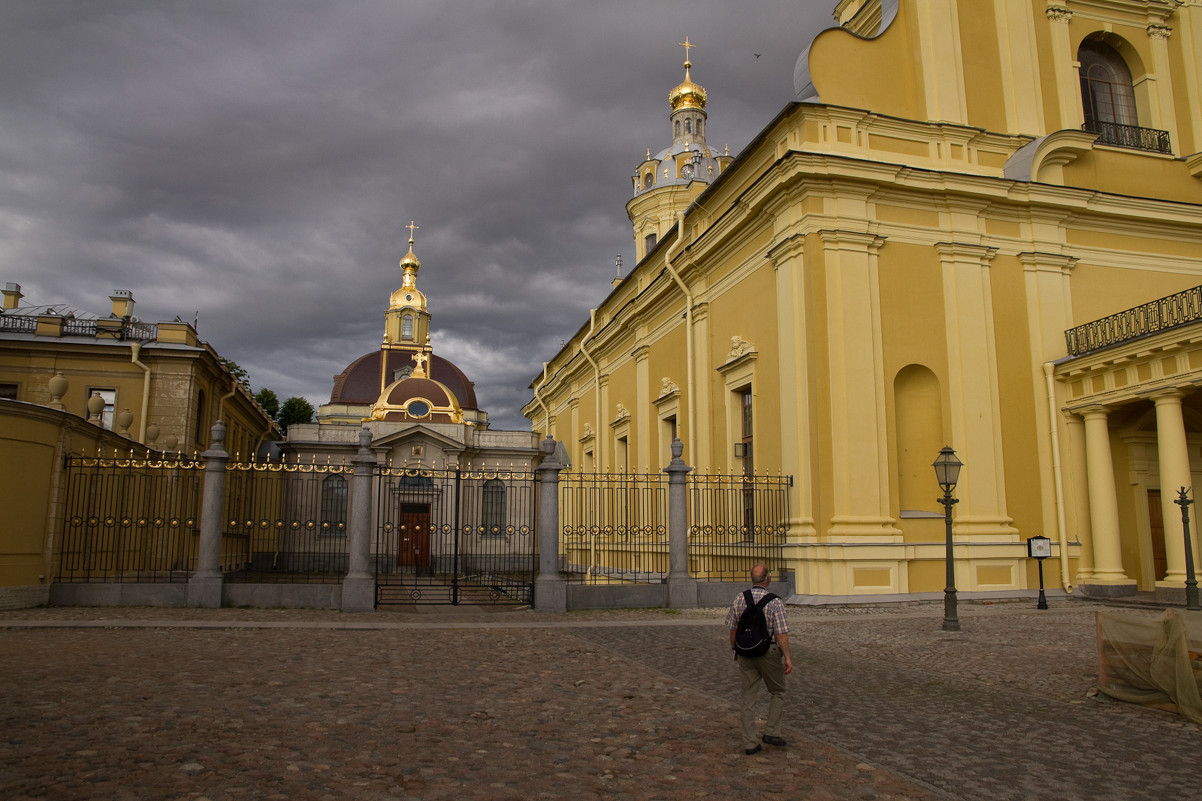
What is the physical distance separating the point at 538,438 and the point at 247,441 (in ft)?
47.8

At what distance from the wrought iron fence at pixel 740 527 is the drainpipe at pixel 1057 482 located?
18.3 feet

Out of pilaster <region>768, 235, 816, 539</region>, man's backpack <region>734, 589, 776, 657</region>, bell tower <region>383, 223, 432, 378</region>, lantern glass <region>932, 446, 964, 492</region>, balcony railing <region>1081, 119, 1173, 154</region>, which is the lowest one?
man's backpack <region>734, 589, 776, 657</region>

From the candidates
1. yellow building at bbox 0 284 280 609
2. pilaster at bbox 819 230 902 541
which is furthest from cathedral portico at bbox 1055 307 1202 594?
yellow building at bbox 0 284 280 609

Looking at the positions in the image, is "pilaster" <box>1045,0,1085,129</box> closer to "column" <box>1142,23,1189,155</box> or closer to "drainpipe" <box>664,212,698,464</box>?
"column" <box>1142,23,1189,155</box>

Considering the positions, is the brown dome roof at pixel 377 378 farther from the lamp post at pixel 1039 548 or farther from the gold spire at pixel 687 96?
the lamp post at pixel 1039 548

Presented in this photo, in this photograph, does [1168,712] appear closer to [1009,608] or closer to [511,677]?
[511,677]

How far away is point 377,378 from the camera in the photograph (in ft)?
203

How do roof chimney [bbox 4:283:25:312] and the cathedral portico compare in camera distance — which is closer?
the cathedral portico

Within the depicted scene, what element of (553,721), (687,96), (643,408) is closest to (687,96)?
(687,96)

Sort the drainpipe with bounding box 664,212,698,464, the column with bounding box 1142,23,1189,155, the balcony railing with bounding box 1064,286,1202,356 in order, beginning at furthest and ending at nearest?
the drainpipe with bounding box 664,212,698,464 → the column with bounding box 1142,23,1189,155 → the balcony railing with bounding box 1064,286,1202,356

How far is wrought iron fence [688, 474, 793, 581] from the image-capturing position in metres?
17.0

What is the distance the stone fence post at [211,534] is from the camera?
1483cm

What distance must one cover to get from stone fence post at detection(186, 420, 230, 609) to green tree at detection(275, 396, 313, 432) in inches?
1902

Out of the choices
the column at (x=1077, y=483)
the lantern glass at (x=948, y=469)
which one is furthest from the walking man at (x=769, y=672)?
the column at (x=1077, y=483)
